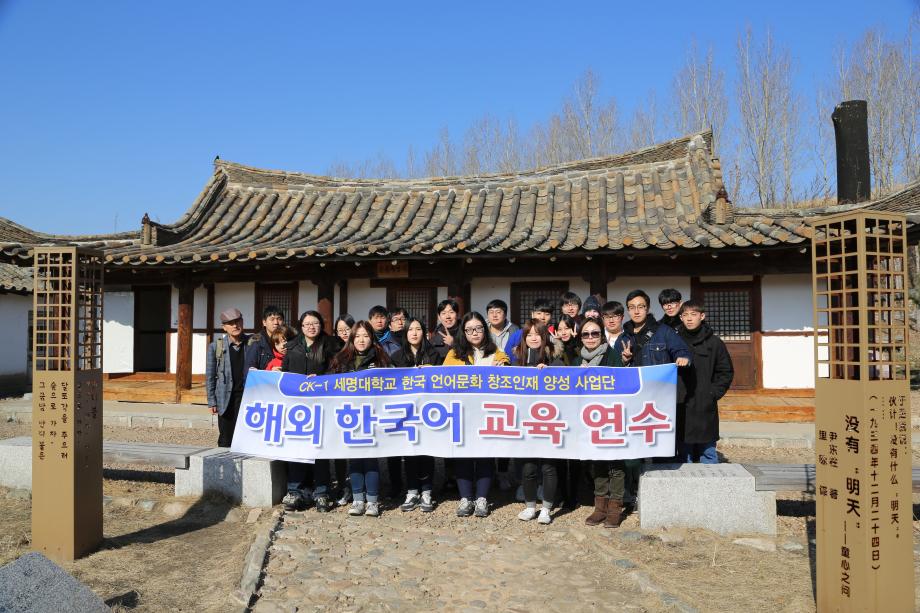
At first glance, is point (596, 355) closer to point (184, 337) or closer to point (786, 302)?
point (786, 302)

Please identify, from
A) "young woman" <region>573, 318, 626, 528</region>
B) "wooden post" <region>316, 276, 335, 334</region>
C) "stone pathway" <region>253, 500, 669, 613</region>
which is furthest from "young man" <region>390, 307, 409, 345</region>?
"wooden post" <region>316, 276, 335, 334</region>

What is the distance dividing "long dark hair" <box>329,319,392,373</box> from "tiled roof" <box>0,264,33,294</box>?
17.6 m

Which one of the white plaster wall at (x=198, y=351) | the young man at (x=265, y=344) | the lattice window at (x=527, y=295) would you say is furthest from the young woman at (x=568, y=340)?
the white plaster wall at (x=198, y=351)

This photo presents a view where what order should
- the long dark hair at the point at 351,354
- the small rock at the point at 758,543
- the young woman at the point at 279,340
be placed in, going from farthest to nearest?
the young woman at the point at 279,340
the long dark hair at the point at 351,354
the small rock at the point at 758,543

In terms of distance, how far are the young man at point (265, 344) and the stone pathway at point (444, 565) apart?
1540 millimetres

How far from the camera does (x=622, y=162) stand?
45.0 ft

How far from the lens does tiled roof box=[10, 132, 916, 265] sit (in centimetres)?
1047

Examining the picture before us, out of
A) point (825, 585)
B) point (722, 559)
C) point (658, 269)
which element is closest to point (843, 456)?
point (825, 585)

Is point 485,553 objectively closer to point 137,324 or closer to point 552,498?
point 552,498

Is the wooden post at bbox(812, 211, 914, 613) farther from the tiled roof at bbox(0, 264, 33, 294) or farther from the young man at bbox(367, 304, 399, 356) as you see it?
the tiled roof at bbox(0, 264, 33, 294)

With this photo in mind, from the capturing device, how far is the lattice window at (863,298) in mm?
3799

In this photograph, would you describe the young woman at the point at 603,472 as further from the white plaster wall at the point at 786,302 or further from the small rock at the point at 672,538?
the white plaster wall at the point at 786,302

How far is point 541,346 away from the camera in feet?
20.0

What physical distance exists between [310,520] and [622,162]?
10287 millimetres
